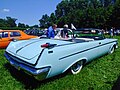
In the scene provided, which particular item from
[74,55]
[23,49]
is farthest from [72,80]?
[23,49]

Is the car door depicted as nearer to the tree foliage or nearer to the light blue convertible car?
the light blue convertible car

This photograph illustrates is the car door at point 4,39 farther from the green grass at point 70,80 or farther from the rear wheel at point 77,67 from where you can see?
the rear wheel at point 77,67

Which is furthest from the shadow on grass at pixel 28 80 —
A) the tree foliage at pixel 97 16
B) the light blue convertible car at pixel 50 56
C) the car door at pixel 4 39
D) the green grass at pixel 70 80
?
the tree foliage at pixel 97 16

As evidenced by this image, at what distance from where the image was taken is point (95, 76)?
524 centimetres

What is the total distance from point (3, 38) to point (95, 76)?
5.41 metres

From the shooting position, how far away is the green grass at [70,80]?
450 cm

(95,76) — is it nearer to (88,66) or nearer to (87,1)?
(88,66)

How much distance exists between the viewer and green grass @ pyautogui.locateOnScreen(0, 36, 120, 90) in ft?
14.8

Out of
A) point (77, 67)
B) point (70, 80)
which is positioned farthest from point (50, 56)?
point (77, 67)

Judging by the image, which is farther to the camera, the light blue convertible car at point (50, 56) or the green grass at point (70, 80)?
the green grass at point (70, 80)

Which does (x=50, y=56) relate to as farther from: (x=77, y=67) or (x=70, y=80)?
(x=77, y=67)

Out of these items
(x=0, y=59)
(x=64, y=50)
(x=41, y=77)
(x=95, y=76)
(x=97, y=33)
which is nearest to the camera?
(x=41, y=77)

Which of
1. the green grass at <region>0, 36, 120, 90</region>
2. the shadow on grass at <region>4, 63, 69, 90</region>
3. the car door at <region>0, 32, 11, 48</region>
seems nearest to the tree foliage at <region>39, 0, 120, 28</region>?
the car door at <region>0, 32, 11, 48</region>

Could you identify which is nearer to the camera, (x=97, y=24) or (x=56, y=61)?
(x=56, y=61)
